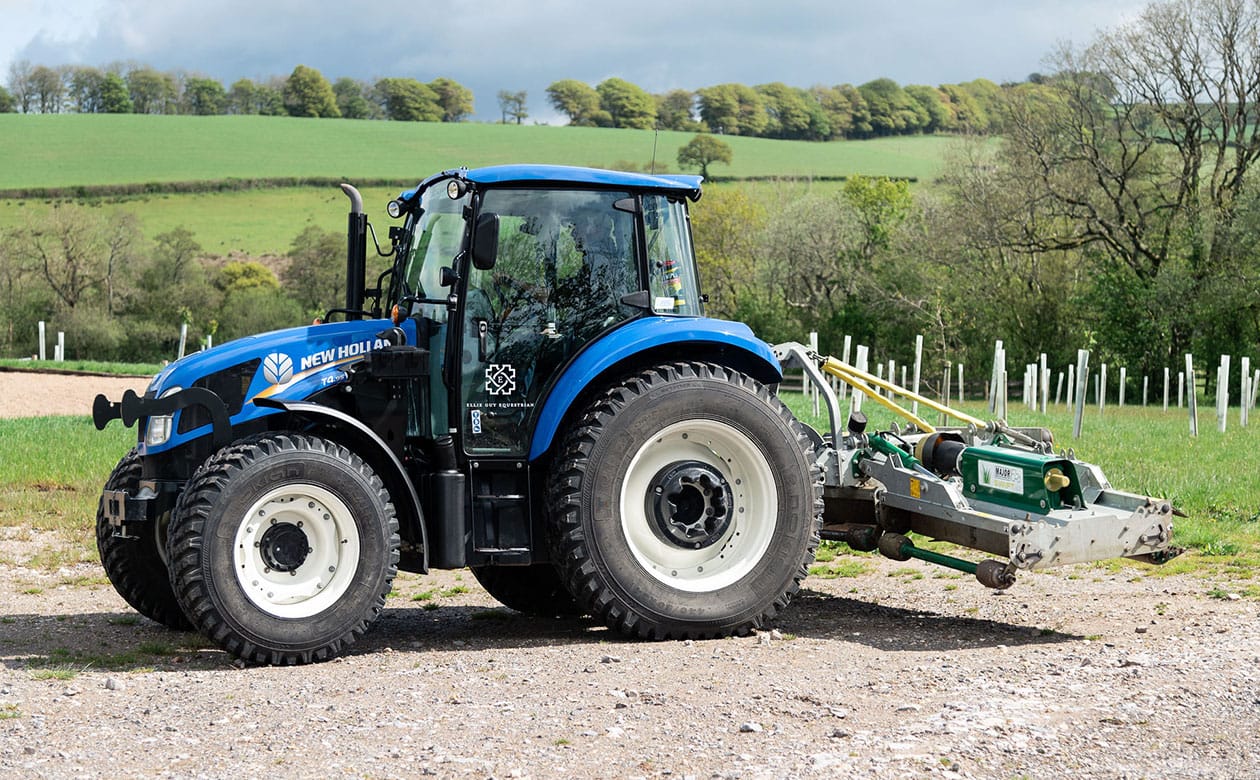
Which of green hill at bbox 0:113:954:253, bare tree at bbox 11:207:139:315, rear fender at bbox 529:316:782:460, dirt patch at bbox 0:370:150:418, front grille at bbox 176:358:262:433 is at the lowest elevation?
dirt patch at bbox 0:370:150:418

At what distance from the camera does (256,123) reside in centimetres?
9744

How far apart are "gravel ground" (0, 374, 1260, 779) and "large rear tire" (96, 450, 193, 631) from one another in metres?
0.16

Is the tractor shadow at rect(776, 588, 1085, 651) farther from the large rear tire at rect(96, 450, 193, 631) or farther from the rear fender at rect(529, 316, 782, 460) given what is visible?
the large rear tire at rect(96, 450, 193, 631)

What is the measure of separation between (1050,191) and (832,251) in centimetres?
2081

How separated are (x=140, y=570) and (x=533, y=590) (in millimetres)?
2235

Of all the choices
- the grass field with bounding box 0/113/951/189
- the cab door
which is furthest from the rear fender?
the grass field with bounding box 0/113/951/189

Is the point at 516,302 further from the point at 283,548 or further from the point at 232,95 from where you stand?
the point at 232,95

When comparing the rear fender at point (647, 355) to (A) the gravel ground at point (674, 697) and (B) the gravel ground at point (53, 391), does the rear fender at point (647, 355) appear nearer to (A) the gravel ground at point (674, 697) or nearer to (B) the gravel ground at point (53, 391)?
(A) the gravel ground at point (674, 697)

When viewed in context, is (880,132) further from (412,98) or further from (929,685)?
(929,685)

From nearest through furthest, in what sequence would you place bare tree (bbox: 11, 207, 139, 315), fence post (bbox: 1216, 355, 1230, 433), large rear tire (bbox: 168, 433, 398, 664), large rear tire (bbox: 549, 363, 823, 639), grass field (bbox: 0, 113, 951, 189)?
large rear tire (bbox: 168, 433, 398, 664) → large rear tire (bbox: 549, 363, 823, 639) → fence post (bbox: 1216, 355, 1230, 433) → bare tree (bbox: 11, 207, 139, 315) → grass field (bbox: 0, 113, 951, 189)

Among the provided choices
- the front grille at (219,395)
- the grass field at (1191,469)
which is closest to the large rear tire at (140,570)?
the front grille at (219,395)

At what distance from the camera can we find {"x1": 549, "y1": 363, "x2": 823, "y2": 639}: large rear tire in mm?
6977

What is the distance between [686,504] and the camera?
7.34m

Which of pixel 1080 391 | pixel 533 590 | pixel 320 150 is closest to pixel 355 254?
pixel 533 590
